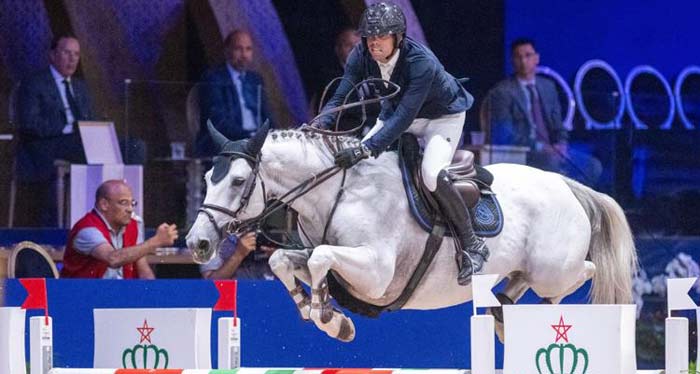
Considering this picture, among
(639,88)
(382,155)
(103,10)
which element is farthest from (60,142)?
(639,88)

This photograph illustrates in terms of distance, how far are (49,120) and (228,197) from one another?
3319 mm

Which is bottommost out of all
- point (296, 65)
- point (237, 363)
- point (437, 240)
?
point (237, 363)

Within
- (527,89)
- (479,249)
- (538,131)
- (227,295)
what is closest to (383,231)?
(479,249)

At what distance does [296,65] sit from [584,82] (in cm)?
227

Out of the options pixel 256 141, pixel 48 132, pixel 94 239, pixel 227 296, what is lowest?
pixel 227 296

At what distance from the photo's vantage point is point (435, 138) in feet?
22.6

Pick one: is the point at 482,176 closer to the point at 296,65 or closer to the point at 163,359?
the point at 163,359

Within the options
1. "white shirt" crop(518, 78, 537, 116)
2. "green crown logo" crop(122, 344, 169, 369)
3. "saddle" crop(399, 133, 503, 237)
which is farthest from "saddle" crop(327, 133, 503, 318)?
"white shirt" crop(518, 78, 537, 116)

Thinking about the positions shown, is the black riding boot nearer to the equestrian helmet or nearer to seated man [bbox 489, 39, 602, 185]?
the equestrian helmet

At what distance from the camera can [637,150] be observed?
9.36 m

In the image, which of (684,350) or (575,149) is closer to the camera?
(684,350)

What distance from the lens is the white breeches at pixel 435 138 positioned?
22.2 ft

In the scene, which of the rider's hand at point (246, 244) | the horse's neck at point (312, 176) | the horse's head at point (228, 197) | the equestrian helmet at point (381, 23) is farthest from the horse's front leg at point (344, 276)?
the rider's hand at point (246, 244)

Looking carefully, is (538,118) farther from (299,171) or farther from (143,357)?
(143,357)
